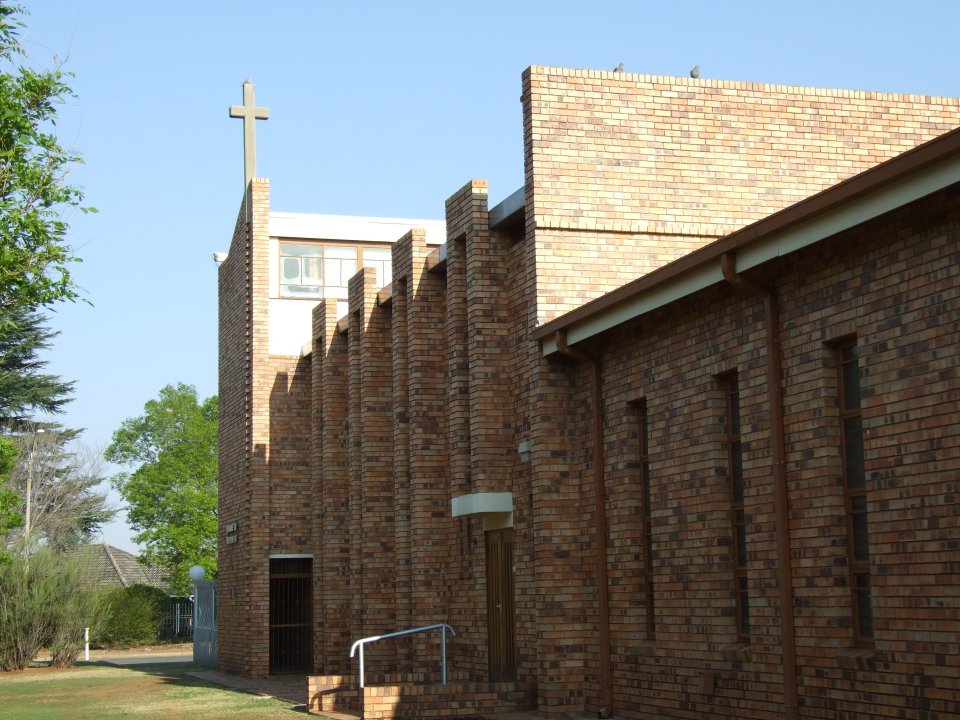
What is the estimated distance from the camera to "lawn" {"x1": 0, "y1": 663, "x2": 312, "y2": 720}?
706 inches

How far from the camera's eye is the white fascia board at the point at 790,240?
9.71 meters

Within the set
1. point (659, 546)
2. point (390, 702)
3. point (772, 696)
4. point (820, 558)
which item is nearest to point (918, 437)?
point (820, 558)

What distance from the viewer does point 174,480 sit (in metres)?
69.8

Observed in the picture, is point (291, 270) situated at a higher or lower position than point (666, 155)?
higher

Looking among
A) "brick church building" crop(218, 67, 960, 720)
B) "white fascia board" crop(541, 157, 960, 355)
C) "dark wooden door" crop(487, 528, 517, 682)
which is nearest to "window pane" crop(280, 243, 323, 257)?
"brick church building" crop(218, 67, 960, 720)

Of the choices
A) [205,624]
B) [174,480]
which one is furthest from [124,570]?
[205,624]

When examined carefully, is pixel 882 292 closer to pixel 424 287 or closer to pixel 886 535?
pixel 886 535

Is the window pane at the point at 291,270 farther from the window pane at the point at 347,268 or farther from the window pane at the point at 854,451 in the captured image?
the window pane at the point at 854,451

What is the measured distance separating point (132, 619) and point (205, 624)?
12.4 m

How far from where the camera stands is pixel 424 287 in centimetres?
2000

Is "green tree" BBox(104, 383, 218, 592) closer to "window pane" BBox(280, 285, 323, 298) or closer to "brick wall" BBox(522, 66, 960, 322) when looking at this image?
"window pane" BBox(280, 285, 323, 298)

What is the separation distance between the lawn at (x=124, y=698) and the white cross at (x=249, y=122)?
36.4 feet

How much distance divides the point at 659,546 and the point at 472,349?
14.6 ft

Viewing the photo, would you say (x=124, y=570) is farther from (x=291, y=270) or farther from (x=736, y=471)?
(x=736, y=471)
